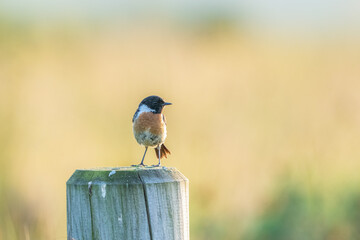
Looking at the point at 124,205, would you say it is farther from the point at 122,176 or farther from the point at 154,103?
the point at 154,103

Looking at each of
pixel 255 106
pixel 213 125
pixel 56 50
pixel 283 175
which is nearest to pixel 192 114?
pixel 213 125

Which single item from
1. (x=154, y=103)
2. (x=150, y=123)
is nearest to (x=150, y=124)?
(x=150, y=123)

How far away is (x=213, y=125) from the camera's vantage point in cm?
549

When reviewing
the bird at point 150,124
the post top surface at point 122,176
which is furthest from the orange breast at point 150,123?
the post top surface at point 122,176

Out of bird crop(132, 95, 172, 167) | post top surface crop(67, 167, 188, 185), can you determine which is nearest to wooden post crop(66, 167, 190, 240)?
post top surface crop(67, 167, 188, 185)

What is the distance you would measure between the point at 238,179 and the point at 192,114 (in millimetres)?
932

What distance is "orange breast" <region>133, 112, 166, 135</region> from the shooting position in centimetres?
351

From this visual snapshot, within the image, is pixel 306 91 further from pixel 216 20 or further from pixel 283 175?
pixel 216 20

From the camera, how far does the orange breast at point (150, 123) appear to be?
3.51 metres

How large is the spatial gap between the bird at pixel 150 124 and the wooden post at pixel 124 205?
1.40m

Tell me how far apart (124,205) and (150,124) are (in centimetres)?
154

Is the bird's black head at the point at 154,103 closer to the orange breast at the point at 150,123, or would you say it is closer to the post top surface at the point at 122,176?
the orange breast at the point at 150,123

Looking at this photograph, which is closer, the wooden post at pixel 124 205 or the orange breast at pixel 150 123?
the wooden post at pixel 124 205

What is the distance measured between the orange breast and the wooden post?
1.43 meters
